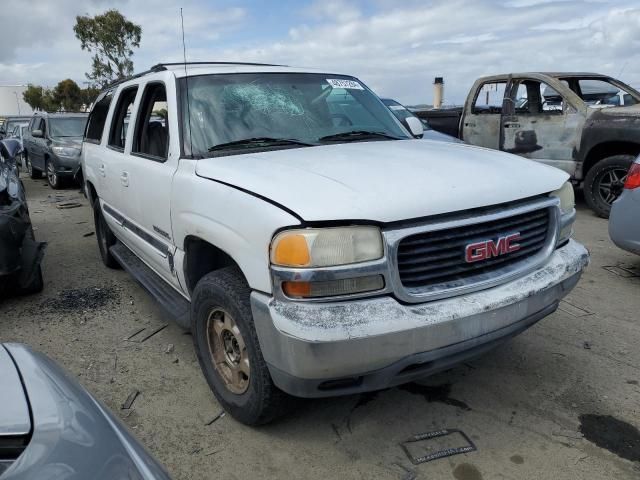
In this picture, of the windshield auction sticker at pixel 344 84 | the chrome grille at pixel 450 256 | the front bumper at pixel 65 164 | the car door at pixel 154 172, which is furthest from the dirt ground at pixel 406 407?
the front bumper at pixel 65 164

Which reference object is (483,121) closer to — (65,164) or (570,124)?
(570,124)

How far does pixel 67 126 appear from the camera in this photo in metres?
12.3

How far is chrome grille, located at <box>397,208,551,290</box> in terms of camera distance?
2.21m

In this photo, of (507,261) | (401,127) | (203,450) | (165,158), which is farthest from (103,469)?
(401,127)

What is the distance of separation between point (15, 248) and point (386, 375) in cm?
330

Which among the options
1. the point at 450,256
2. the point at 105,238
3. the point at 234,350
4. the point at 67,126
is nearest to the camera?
the point at 450,256

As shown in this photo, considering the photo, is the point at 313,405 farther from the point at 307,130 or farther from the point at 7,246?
the point at 7,246

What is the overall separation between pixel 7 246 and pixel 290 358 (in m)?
3.01

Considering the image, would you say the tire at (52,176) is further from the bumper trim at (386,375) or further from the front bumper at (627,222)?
the bumper trim at (386,375)

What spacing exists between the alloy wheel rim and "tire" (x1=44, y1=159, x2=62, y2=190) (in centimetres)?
1070

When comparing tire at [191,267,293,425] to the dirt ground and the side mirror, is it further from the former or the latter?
the side mirror

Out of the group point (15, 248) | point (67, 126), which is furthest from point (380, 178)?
point (67, 126)

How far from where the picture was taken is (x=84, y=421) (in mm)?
1336

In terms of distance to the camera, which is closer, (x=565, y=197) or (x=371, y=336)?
(x=371, y=336)
